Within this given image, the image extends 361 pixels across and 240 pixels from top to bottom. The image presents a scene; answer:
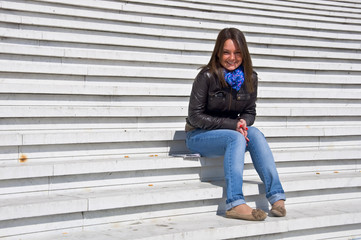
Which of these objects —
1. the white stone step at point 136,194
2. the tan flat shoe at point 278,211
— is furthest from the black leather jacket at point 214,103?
the tan flat shoe at point 278,211

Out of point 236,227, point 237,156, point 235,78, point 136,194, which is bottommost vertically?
point 236,227

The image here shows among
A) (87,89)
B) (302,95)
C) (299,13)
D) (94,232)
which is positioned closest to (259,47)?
(302,95)

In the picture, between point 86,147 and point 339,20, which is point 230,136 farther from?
point 339,20

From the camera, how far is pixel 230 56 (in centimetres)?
423

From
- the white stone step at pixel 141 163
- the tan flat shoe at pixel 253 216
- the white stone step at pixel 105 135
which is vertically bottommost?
the tan flat shoe at pixel 253 216

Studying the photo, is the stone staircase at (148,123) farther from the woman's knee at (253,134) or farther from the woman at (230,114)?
the woman's knee at (253,134)

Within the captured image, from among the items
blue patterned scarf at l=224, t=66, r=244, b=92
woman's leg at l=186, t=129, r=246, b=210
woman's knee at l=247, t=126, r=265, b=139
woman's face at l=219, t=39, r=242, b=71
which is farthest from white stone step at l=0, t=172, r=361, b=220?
woman's face at l=219, t=39, r=242, b=71

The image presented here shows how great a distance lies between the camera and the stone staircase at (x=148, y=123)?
3.73 metres

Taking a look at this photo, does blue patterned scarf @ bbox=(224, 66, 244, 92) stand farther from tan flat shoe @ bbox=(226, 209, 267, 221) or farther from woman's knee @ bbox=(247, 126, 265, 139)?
tan flat shoe @ bbox=(226, 209, 267, 221)

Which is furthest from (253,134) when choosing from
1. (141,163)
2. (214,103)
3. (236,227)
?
(141,163)

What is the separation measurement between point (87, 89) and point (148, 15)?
Answer: 182 centimetres

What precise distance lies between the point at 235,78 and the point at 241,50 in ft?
0.68

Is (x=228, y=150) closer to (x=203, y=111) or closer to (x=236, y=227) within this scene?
(x=203, y=111)

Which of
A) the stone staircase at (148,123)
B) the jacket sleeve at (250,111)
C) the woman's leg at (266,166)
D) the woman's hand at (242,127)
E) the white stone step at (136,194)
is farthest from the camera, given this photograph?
the jacket sleeve at (250,111)
